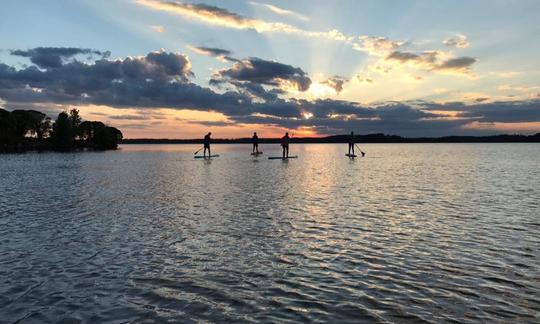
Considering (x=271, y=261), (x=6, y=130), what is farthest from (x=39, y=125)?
(x=271, y=261)

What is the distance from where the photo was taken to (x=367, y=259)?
13383 mm

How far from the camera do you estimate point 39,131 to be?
528 feet

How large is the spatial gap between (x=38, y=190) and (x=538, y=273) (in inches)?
1334

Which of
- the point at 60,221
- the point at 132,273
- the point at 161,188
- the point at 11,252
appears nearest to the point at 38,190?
the point at 161,188

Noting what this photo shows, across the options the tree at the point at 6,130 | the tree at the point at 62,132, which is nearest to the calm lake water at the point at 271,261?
the tree at the point at 6,130

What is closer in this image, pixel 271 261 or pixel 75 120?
pixel 271 261

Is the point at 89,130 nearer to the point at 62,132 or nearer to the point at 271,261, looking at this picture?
the point at 62,132

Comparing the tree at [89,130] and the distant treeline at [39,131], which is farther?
the tree at [89,130]

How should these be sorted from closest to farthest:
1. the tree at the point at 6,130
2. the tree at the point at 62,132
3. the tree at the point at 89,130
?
the tree at the point at 6,130 < the tree at the point at 62,132 < the tree at the point at 89,130

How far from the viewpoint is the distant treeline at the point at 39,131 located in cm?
13088

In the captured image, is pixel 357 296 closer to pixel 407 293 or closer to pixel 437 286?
pixel 407 293

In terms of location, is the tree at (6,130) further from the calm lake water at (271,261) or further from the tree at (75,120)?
the calm lake water at (271,261)

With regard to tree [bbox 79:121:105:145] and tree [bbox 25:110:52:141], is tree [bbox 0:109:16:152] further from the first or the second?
tree [bbox 79:121:105:145]

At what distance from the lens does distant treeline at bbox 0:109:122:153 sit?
13088cm
